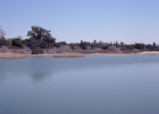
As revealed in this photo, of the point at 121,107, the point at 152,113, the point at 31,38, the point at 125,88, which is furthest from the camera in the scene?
the point at 31,38

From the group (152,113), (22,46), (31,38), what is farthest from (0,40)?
(152,113)

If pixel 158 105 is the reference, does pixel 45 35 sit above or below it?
above

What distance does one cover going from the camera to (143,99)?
20.9 ft

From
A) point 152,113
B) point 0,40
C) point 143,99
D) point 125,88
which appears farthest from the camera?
point 0,40

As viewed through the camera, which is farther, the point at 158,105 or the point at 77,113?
the point at 158,105

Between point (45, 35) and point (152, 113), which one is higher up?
point (45, 35)

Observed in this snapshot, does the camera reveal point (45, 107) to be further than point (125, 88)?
No

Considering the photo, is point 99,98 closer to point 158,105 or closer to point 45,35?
point 158,105

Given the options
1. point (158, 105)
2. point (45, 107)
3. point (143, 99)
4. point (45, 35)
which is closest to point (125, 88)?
point (143, 99)

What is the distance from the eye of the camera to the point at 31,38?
162ft

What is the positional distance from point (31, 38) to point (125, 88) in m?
43.5

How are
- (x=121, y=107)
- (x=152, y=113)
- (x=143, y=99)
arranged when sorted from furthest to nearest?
(x=143, y=99) < (x=121, y=107) < (x=152, y=113)

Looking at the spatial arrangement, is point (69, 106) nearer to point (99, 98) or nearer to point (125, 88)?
point (99, 98)

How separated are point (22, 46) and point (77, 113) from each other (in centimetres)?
4079
